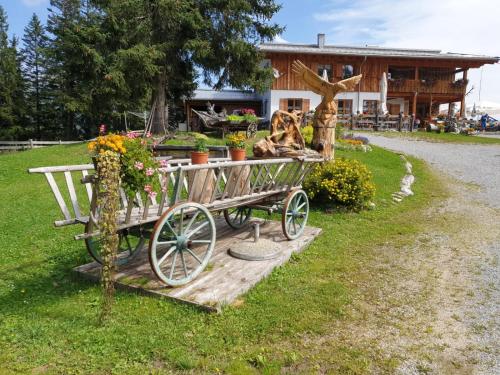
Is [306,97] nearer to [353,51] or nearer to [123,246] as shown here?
[353,51]

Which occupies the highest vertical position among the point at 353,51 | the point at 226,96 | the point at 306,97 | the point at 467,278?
the point at 353,51

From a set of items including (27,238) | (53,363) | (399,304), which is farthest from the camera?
(27,238)

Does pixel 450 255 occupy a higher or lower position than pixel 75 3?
lower

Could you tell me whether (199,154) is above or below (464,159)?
above

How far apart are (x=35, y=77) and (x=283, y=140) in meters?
39.5

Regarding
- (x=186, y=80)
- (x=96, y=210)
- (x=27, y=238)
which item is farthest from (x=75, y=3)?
(x=96, y=210)

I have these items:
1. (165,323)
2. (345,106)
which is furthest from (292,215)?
(345,106)

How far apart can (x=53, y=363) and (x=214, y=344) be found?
1.22m

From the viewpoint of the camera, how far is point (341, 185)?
7.88 m

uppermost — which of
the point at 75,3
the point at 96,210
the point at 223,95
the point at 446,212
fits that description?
the point at 75,3

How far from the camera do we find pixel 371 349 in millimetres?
3258

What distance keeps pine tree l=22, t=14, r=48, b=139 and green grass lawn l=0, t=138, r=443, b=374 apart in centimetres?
3511

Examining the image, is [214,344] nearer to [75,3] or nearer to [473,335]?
[473,335]

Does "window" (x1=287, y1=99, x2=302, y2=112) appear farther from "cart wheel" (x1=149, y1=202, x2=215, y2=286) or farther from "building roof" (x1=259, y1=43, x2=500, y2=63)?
"cart wheel" (x1=149, y1=202, x2=215, y2=286)
